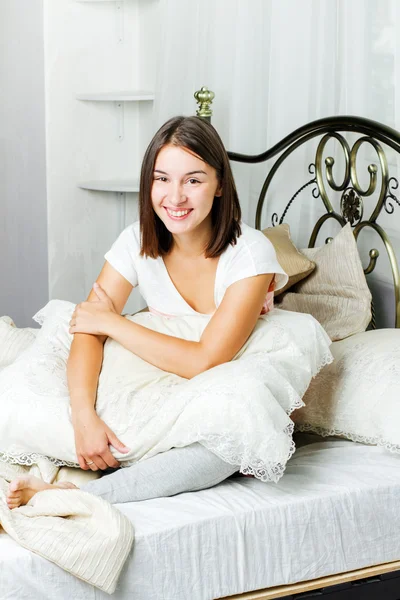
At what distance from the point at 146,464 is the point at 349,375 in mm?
515

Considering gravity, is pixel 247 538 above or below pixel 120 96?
below

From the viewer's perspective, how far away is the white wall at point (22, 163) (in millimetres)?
3334

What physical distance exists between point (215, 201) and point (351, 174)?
23.1 inches

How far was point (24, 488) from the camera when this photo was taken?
4.54ft

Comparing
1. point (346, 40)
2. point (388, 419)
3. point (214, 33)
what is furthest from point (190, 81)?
point (388, 419)

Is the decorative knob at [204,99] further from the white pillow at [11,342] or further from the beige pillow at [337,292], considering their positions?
the white pillow at [11,342]

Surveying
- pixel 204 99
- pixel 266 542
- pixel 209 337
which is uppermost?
pixel 204 99

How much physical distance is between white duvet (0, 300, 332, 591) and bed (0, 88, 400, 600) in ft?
0.17

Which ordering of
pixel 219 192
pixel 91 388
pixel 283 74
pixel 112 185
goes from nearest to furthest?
1. pixel 91 388
2. pixel 219 192
3. pixel 283 74
4. pixel 112 185

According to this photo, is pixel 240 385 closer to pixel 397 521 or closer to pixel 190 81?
pixel 397 521

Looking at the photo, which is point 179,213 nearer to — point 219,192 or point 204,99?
point 219,192

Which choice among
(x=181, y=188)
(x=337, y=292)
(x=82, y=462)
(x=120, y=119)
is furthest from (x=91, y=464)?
(x=120, y=119)

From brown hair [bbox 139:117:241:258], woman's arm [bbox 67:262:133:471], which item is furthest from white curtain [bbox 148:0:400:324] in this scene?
woman's arm [bbox 67:262:133:471]

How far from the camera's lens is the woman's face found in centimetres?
170
